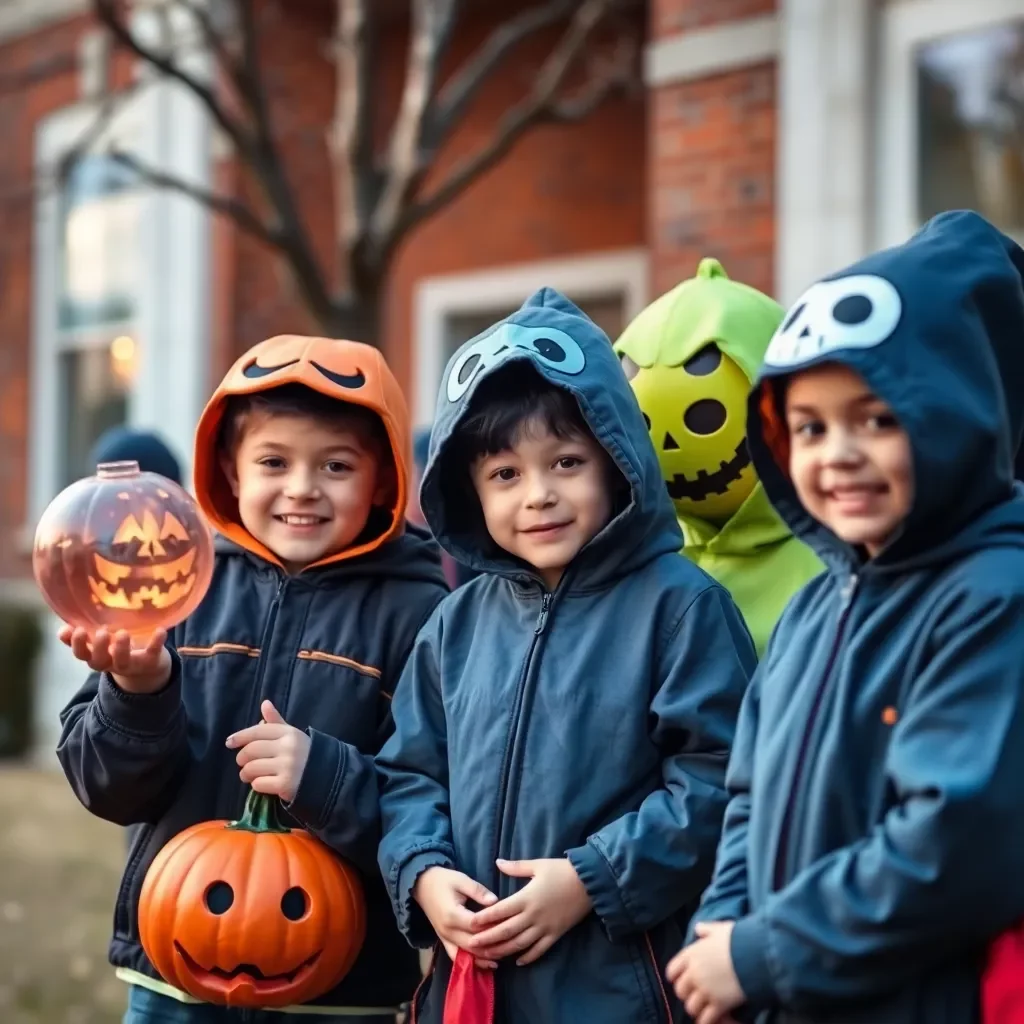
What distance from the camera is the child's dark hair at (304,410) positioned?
286cm

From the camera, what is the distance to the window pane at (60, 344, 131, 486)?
10.4m

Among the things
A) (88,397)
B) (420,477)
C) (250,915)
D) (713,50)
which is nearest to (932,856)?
(250,915)

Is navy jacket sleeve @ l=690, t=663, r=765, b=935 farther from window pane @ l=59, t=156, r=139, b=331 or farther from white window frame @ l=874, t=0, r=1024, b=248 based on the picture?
window pane @ l=59, t=156, r=139, b=331

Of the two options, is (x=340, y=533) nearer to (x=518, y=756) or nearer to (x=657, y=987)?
(x=518, y=756)

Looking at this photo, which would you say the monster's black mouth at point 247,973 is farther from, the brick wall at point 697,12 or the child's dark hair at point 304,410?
the brick wall at point 697,12

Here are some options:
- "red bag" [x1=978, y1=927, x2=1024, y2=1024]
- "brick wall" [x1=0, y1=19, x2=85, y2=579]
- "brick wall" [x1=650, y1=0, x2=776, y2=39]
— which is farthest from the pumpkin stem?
"brick wall" [x1=0, y1=19, x2=85, y2=579]

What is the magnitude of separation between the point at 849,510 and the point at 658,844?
2.11 feet

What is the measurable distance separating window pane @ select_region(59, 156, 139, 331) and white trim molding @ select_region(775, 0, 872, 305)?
203 inches

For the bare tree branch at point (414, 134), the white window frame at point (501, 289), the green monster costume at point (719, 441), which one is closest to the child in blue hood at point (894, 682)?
the green monster costume at point (719, 441)

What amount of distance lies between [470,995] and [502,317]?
7694 millimetres

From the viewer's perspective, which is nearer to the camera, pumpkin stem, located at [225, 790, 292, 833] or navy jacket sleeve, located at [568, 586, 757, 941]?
navy jacket sleeve, located at [568, 586, 757, 941]

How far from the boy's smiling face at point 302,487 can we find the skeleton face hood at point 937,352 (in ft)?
3.52

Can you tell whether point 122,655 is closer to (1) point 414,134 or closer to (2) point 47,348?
(1) point 414,134

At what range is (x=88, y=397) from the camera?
35.1ft
